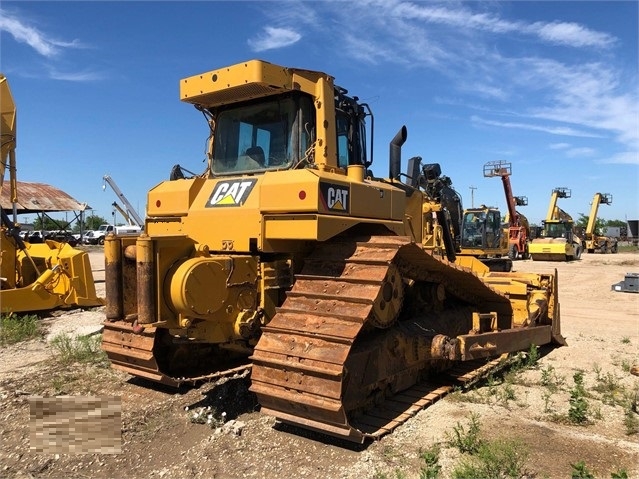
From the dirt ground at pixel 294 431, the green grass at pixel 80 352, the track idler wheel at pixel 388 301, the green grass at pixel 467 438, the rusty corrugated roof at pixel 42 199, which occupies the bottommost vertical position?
the dirt ground at pixel 294 431

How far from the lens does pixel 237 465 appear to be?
3973 millimetres

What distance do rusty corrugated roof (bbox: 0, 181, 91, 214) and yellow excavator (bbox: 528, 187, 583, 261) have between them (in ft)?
82.7

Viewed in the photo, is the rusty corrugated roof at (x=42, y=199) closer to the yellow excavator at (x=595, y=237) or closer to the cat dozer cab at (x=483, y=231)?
the cat dozer cab at (x=483, y=231)

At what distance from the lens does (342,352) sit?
3.89m

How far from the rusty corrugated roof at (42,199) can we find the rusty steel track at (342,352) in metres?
24.0

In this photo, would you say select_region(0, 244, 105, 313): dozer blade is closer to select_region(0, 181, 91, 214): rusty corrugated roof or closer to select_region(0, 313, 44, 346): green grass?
select_region(0, 313, 44, 346): green grass

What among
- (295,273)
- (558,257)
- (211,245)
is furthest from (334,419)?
(558,257)

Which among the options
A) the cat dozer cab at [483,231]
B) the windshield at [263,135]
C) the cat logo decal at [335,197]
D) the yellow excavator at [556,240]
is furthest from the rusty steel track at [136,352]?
the yellow excavator at [556,240]

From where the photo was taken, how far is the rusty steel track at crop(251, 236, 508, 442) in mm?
3930

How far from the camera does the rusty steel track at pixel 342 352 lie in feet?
12.9

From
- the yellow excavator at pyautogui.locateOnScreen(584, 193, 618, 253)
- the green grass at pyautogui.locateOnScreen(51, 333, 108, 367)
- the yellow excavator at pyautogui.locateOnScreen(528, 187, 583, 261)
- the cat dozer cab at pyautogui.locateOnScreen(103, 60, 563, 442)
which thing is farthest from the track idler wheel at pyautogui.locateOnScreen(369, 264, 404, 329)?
the yellow excavator at pyautogui.locateOnScreen(584, 193, 618, 253)

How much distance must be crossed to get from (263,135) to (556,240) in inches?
1167

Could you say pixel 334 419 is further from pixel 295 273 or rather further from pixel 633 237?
pixel 633 237

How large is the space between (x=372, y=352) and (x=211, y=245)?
1.82 m
